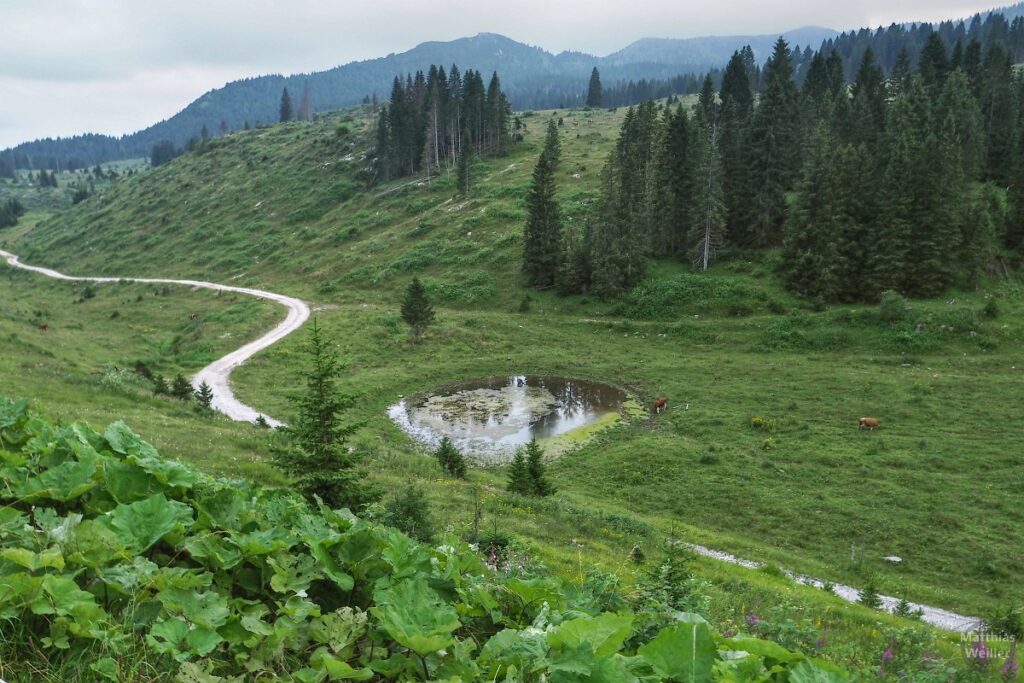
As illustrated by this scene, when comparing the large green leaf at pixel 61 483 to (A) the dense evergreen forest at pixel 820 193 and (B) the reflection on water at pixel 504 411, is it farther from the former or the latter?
(A) the dense evergreen forest at pixel 820 193

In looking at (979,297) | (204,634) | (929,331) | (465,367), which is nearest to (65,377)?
(465,367)

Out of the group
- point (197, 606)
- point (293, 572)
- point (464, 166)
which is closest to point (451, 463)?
point (293, 572)

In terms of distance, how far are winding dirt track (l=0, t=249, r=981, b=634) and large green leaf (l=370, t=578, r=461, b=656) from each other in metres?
16.4

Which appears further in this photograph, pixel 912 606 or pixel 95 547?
pixel 912 606

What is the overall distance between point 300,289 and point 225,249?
3211cm

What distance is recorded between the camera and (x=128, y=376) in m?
32.8

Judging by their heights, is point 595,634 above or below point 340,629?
above

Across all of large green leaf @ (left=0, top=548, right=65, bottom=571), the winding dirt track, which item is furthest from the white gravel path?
large green leaf @ (left=0, top=548, right=65, bottom=571)

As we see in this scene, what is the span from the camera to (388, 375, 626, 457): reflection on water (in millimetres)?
35531

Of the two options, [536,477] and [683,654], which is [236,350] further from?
[683,654]

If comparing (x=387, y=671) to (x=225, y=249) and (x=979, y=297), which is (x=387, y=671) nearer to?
Answer: (x=979, y=297)

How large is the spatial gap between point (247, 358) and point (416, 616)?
164 ft

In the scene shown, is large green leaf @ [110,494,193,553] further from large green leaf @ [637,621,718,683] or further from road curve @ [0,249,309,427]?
road curve @ [0,249,309,427]

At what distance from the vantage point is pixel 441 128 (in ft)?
374
